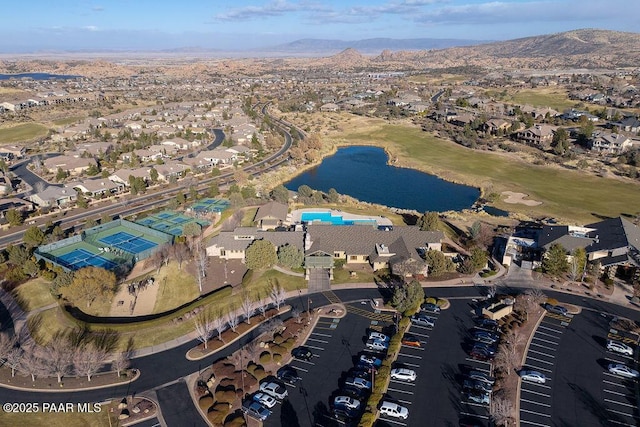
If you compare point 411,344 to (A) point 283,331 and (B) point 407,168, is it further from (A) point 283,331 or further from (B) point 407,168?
(B) point 407,168

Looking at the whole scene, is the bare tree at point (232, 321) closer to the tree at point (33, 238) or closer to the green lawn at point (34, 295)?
Result: the green lawn at point (34, 295)

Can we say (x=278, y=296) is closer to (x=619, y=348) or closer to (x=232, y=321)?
(x=232, y=321)

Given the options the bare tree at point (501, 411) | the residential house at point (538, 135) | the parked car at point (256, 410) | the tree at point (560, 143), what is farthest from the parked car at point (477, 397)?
the residential house at point (538, 135)

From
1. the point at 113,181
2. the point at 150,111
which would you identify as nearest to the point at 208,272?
the point at 113,181

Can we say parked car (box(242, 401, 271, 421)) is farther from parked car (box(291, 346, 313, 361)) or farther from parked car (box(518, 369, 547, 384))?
parked car (box(518, 369, 547, 384))

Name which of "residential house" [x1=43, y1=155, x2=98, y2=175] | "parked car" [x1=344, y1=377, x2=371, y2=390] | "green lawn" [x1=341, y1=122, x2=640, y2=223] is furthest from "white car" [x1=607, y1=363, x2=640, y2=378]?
"residential house" [x1=43, y1=155, x2=98, y2=175]
